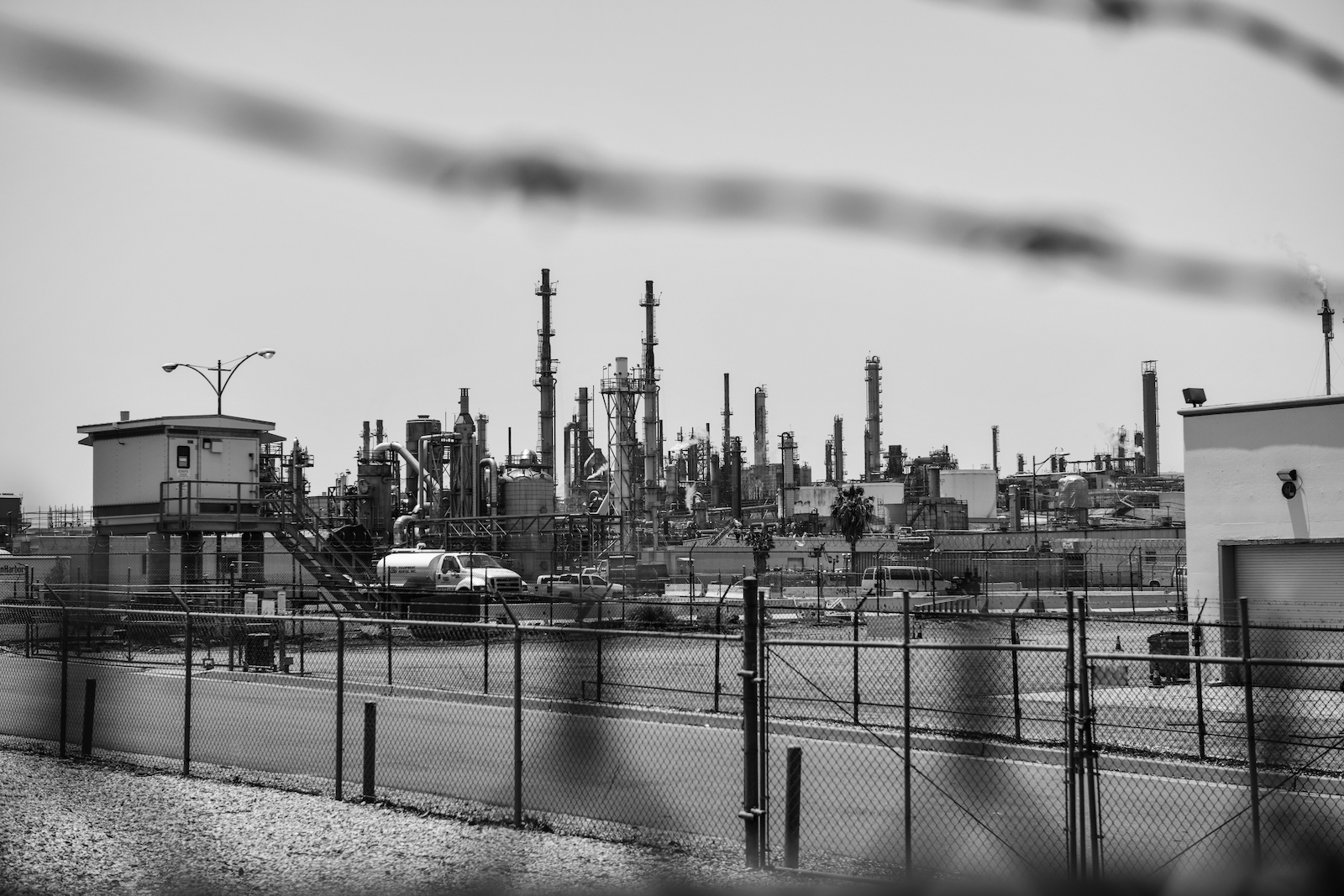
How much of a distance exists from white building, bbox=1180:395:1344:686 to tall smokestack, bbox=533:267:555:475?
201 feet

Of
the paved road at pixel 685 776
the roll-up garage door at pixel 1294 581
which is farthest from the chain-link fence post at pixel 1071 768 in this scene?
the roll-up garage door at pixel 1294 581

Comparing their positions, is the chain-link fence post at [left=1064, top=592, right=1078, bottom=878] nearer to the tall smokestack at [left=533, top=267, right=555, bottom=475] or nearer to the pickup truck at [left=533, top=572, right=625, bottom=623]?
the pickup truck at [left=533, top=572, right=625, bottom=623]

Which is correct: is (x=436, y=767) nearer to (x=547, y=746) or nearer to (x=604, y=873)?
(x=547, y=746)

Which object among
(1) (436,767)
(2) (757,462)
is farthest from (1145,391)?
(1) (436,767)

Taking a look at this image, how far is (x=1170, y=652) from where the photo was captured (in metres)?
21.7

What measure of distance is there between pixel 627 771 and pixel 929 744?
374cm

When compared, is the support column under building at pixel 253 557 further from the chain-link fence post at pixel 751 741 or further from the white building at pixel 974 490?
the white building at pixel 974 490

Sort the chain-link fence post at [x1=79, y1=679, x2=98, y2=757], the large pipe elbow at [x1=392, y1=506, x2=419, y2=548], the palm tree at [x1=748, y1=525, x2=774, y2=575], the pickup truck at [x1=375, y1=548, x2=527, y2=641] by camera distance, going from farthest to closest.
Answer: the palm tree at [x1=748, y1=525, x2=774, y2=575] < the large pipe elbow at [x1=392, y1=506, x2=419, y2=548] < the pickup truck at [x1=375, y1=548, x2=527, y2=641] < the chain-link fence post at [x1=79, y1=679, x2=98, y2=757]

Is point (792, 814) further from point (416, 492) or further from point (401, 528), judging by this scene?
point (416, 492)

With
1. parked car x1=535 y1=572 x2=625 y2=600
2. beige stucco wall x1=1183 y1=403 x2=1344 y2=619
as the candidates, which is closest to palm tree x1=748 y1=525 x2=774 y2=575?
parked car x1=535 y1=572 x2=625 y2=600

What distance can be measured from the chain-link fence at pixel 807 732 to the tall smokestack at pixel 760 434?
95.7 m

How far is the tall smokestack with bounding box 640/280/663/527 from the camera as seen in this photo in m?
87.8

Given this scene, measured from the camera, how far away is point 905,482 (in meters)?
101

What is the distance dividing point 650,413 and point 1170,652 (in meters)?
68.4
